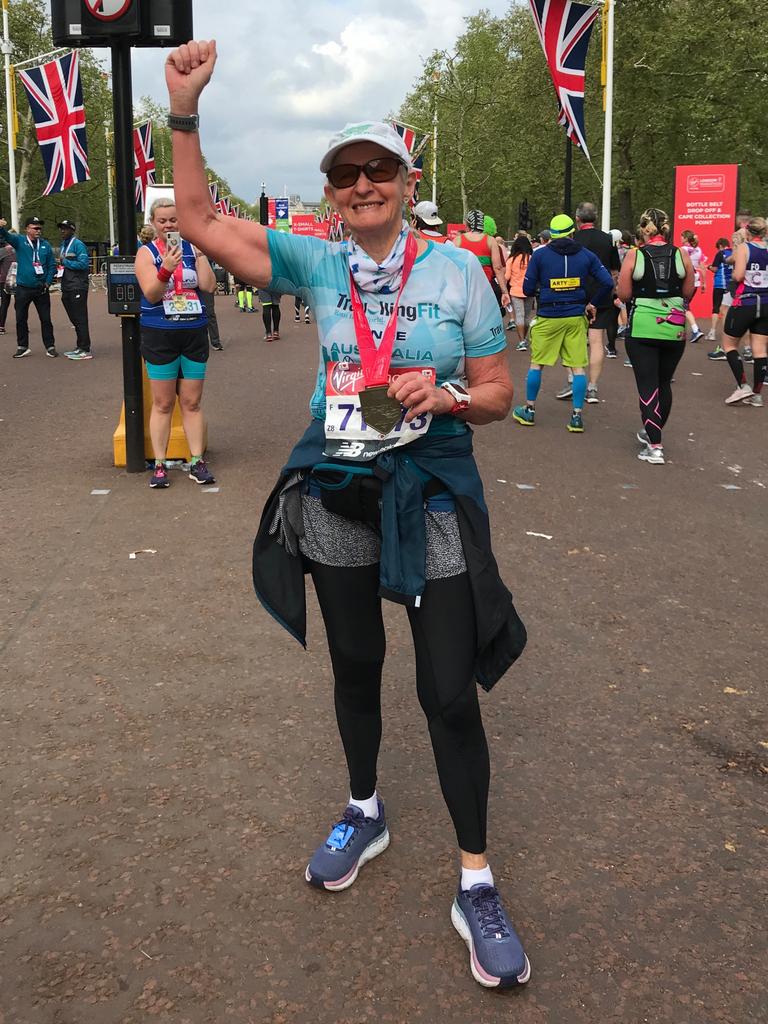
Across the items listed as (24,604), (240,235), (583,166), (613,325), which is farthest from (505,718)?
(583,166)

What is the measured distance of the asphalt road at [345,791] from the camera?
2428 millimetres

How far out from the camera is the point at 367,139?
2393 millimetres

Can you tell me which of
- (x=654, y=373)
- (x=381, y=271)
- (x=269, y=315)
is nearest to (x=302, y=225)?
(x=269, y=315)

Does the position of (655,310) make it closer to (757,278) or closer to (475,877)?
(757,278)

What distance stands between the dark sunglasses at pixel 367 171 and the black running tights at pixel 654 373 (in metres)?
5.91

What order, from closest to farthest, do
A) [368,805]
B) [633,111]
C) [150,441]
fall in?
[368,805] < [150,441] < [633,111]

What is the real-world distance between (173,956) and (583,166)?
47169mm

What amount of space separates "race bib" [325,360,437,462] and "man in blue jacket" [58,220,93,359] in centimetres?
1367

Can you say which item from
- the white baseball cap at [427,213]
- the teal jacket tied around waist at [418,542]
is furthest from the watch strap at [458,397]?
the white baseball cap at [427,213]

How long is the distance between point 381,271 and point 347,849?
157 centimetres

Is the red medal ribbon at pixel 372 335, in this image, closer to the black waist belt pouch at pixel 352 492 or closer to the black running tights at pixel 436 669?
the black waist belt pouch at pixel 352 492

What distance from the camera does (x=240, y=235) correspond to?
2.52 m

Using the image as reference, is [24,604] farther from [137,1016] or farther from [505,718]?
[137,1016]

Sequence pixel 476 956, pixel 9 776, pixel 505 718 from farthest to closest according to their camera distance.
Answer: pixel 505 718
pixel 9 776
pixel 476 956
